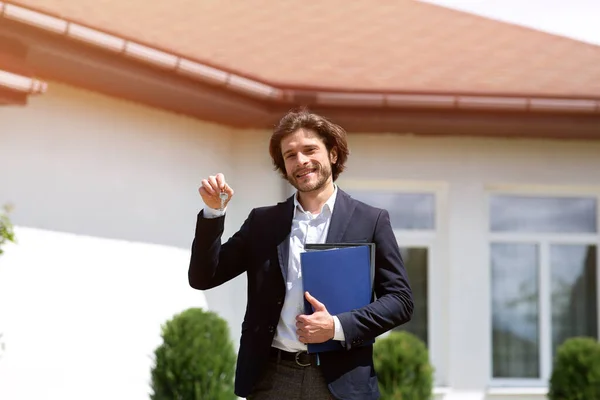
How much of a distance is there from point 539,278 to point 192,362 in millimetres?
3460

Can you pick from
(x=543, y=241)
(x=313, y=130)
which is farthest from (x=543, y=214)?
(x=313, y=130)

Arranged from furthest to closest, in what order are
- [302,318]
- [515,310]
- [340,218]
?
[515,310] < [340,218] < [302,318]

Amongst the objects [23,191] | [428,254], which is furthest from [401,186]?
[23,191]

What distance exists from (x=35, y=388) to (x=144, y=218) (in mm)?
1505

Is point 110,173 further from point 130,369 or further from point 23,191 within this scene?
point 130,369

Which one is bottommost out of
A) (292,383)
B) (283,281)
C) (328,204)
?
(292,383)

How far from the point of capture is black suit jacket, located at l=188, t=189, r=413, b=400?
3113 mm

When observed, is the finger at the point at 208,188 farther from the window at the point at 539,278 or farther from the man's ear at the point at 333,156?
the window at the point at 539,278

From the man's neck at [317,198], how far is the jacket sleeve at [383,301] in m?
0.19

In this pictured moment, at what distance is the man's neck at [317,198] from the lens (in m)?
3.29

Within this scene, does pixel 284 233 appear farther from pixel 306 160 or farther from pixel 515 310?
pixel 515 310

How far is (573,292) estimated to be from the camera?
8688mm

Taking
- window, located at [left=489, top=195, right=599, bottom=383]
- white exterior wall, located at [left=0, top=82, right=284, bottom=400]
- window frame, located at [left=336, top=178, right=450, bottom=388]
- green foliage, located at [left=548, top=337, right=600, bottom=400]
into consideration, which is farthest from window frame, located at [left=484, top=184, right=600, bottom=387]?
white exterior wall, located at [left=0, top=82, right=284, bottom=400]

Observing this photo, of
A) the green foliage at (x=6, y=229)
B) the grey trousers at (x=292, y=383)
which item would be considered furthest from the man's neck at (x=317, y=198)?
the green foliage at (x=6, y=229)
